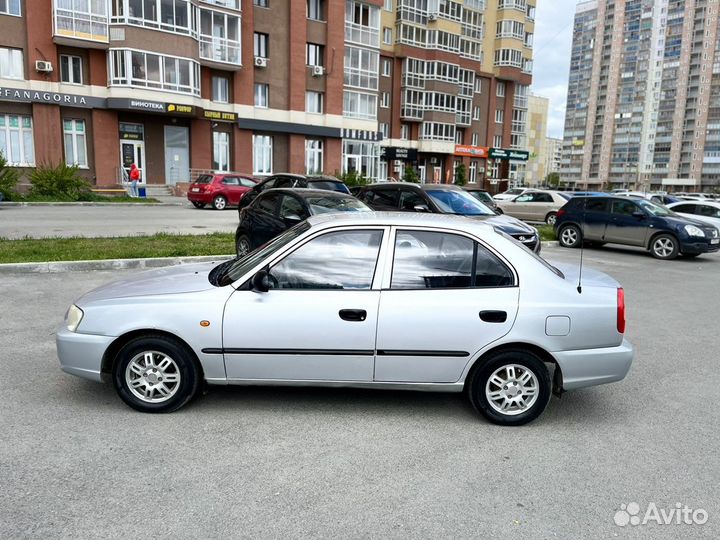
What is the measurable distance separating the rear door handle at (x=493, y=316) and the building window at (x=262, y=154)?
36462 millimetres

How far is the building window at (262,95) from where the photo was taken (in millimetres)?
38906

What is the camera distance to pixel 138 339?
14.1 ft

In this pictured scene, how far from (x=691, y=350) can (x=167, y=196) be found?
101 feet

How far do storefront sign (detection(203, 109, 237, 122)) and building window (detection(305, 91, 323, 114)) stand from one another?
631 centimetres

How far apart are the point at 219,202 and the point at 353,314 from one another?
22481 mm

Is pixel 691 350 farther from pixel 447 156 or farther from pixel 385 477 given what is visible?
pixel 447 156

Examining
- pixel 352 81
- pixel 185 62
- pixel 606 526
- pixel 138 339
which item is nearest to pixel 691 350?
pixel 606 526

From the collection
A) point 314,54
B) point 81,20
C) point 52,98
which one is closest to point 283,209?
point 52,98

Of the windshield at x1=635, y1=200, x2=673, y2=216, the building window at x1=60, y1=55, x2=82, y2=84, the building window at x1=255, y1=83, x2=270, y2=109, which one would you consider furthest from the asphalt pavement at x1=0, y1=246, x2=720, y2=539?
the building window at x1=255, y1=83, x2=270, y2=109

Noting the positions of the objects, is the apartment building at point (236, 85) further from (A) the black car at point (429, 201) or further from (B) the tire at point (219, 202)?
(A) the black car at point (429, 201)

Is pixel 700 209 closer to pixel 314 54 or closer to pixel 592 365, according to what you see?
pixel 592 365

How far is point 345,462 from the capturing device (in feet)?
12.3

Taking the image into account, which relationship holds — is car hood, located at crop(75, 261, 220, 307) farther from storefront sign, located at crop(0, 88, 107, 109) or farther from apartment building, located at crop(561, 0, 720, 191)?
apartment building, located at crop(561, 0, 720, 191)

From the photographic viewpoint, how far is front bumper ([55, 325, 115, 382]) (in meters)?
4.32
